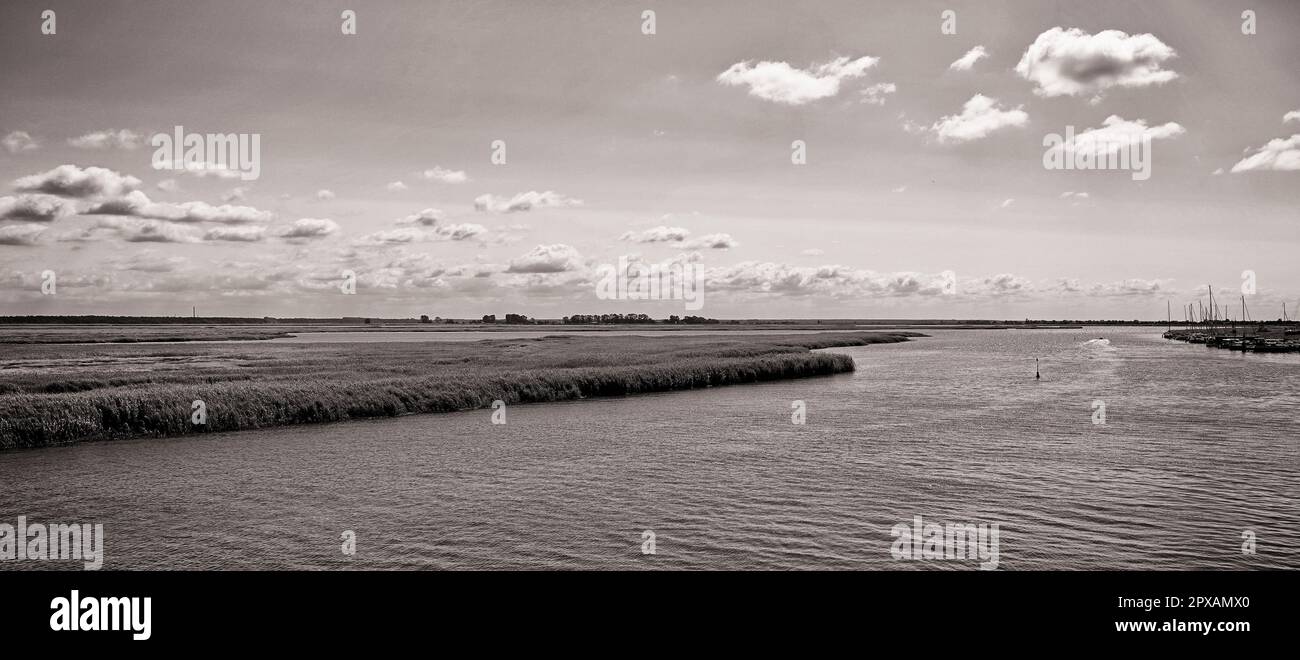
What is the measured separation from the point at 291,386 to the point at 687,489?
87.1ft

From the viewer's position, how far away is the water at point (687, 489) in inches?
683

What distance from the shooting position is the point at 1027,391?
180 feet

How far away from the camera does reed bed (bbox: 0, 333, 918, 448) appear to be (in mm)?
32688

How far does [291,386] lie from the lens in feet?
134

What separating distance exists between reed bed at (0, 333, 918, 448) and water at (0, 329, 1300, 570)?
2126 millimetres

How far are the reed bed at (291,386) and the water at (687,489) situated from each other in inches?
83.7
